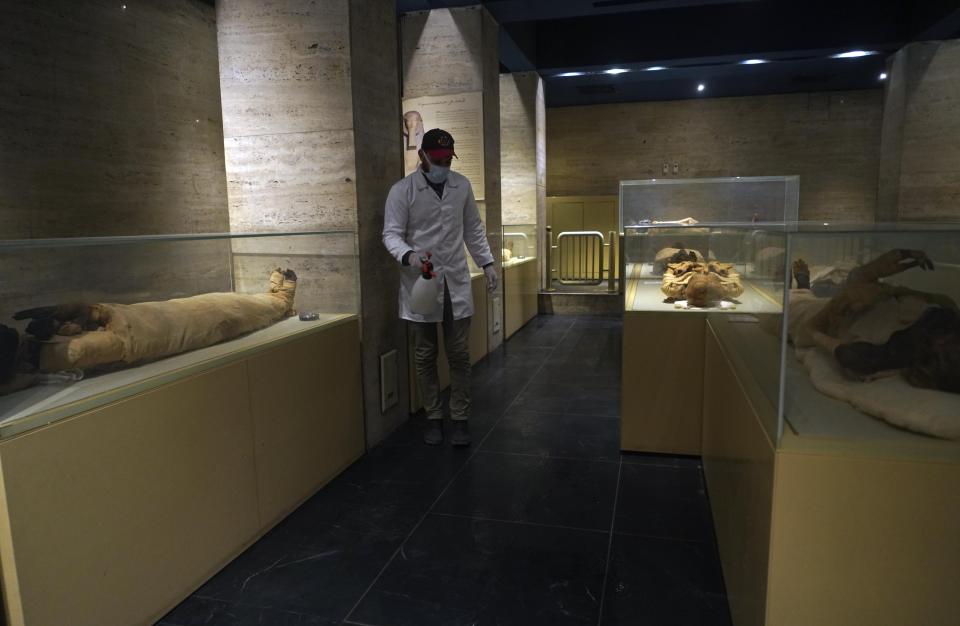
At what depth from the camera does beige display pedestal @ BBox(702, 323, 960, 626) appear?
148cm

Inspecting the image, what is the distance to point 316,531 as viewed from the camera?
2.99m

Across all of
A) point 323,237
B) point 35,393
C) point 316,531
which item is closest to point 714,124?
point 323,237

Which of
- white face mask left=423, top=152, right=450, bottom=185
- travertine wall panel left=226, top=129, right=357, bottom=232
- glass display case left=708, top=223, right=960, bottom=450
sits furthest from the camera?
white face mask left=423, top=152, right=450, bottom=185

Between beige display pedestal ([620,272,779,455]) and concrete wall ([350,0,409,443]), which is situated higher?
concrete wall ([350,0,409,443])

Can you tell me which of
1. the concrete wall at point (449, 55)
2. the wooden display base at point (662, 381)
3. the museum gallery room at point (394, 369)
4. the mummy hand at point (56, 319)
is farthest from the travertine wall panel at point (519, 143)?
the mummy hand at point (56, 319)

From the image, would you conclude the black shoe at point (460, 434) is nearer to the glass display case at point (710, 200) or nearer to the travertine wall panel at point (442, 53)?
the glass display case at point (710, 200)

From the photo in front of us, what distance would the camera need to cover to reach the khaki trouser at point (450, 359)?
4.13 m

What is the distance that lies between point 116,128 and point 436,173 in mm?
2532

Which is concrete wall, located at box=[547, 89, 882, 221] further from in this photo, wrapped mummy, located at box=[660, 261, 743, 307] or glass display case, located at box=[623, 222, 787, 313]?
wrapped mummy, located at box=[660, 261, 743, 307]

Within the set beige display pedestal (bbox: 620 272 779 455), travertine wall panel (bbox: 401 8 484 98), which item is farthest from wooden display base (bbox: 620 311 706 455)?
travertine wall panel (bbox: 401 8 484 98)

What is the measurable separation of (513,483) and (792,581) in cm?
200

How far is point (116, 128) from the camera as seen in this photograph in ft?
15.4

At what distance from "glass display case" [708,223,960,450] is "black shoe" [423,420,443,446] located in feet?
8.80

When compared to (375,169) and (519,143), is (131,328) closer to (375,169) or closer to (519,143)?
(375,169)
